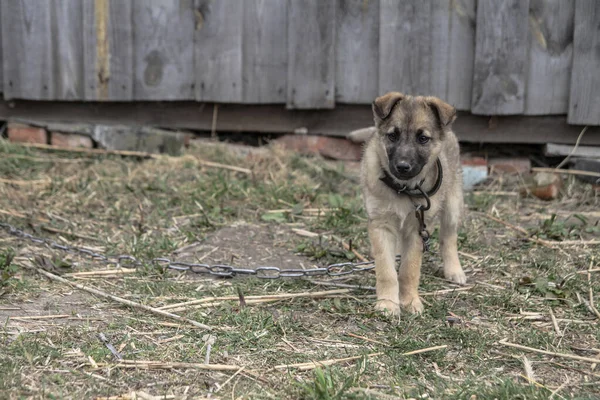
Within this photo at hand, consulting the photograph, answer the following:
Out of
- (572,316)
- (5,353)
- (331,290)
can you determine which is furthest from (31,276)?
(572,316)

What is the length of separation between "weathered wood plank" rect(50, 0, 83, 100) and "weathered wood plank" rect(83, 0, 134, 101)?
3.5 inches

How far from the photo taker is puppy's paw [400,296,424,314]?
4.10 meters

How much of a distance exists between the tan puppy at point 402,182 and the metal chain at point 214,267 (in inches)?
19.0

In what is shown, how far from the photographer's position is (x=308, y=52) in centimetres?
695

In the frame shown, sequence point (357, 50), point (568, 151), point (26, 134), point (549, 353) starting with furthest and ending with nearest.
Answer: point (26, 134) < point (357, 50) < point (568, 151) < point (549, 353)

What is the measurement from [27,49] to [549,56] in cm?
541

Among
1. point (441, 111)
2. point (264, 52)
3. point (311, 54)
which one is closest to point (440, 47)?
point (311, 54)

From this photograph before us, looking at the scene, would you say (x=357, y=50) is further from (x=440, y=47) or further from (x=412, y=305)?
(x=412, y=305)

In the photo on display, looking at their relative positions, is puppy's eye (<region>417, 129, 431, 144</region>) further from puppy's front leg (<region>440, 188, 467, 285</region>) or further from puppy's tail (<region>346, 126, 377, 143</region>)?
puppy's tail (<region>346, 126, 377, 143</region>)

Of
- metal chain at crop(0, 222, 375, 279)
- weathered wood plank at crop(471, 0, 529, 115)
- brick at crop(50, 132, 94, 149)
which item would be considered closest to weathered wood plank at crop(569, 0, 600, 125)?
weathered wood plank at crop(471, 0, 529, 115)

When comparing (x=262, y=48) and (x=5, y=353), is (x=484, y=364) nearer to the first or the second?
(x=5, y=353)

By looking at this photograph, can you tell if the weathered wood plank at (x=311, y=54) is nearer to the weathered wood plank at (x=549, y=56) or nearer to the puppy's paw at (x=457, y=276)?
the weathered wood plank at (x=549, y=56)

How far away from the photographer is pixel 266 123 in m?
7.44

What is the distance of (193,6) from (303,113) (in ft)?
5.22
